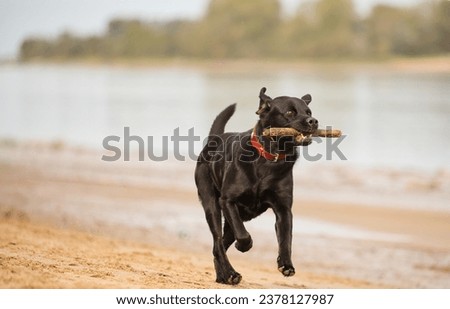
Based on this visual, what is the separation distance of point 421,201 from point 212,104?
16006 mm

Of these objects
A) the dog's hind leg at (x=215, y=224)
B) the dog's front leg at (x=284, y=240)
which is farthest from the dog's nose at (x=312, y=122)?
the dog's hind leg at (x=215, y=224)

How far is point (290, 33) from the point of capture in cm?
3434

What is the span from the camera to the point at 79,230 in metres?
9.27

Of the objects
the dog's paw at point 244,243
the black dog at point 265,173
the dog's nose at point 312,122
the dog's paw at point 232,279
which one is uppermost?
the dog's nose at point 312,122

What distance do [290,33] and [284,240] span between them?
96.6 ft

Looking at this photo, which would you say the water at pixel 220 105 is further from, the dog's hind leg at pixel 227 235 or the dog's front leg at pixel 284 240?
the dog's front leg at pixel 284 240

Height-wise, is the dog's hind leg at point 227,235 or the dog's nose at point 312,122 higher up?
the dog's nose at point 312,122

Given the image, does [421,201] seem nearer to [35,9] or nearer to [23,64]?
[35,9]

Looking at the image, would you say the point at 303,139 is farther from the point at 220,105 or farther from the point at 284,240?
the point at 220,105

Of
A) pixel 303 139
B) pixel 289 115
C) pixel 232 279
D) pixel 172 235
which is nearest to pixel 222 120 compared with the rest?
→ pixel 289 115

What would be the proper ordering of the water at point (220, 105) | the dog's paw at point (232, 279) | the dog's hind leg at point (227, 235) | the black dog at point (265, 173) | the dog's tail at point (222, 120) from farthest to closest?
the water at point (220, 105), the dog's tail at point (222, 120), the dog's hind leg at point (227, 235), the dog's paw at point (232, 279), the black dog at point (265, 173)

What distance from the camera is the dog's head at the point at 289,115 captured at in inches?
211

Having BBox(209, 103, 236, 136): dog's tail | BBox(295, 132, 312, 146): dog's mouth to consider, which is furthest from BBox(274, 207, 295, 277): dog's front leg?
BBox(209, 103, 236, 136): dog's tail

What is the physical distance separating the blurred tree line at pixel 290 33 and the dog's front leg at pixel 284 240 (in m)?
22.8
